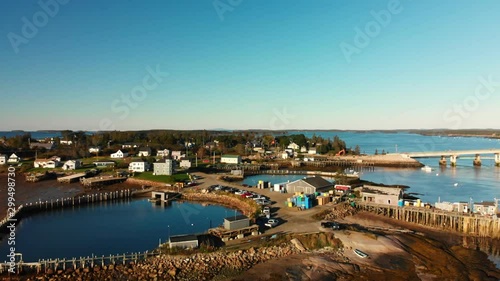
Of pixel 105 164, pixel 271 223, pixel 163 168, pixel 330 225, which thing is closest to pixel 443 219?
pixel 330 225

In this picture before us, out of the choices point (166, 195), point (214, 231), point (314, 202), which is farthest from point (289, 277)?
point (166, 195)

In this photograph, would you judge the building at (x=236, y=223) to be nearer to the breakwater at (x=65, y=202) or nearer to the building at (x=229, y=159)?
the breakwater at (x=65, y=202)

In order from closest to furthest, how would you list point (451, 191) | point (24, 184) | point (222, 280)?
point (222, 280) < point (451, 191) < point (24, 184)

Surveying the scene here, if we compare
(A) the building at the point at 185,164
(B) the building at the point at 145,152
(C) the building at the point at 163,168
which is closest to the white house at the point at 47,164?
(B) the building at the point at 145,152

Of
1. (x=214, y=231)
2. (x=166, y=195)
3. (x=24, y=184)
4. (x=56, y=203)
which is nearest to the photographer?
(x=214, y=231)

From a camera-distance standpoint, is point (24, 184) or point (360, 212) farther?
point (24, 184)

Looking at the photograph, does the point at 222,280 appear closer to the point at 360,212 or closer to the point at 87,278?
the point at 87,278
